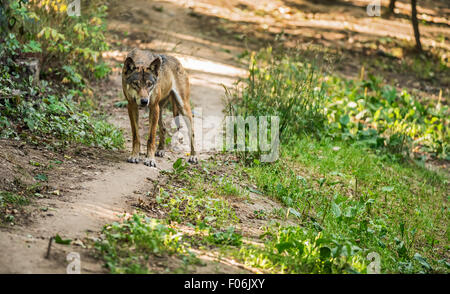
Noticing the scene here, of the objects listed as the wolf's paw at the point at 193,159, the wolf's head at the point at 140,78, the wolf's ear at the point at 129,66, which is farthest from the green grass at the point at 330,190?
the wolf's ear at the point at 129,66

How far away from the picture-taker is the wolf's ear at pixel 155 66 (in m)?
7.29

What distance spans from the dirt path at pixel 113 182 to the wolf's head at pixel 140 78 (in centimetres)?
97

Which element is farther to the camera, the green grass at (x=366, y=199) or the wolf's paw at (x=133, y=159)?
the wolf's paw at (x=133, y=159)

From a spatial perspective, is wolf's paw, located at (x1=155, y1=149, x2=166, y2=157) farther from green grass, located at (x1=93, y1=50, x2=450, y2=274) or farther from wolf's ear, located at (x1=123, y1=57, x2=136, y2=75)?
wolf's ear, located at (x1=123, y1=57, x2=136, y2=75)

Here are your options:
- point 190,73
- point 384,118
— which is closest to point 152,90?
point 190,73

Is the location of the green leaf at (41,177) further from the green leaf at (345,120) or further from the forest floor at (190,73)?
the green leaf at (345,120)

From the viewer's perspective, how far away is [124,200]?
595 cm

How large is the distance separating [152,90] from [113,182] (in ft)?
5.07

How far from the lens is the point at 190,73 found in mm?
13117

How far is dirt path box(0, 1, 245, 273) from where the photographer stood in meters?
4.31

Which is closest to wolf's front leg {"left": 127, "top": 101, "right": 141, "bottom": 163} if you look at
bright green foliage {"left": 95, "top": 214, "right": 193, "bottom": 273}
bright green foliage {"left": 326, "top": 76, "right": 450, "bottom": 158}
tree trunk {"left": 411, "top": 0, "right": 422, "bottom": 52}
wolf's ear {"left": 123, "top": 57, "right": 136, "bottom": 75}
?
wolf's ear {"left": 123, "top": 57, "right": 136, "bottom": 75}

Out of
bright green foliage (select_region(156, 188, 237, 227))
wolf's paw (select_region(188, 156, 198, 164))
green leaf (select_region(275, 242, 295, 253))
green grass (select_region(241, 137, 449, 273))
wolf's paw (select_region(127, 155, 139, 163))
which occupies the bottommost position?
green grass (select_region(241, 137, 449, 273))
